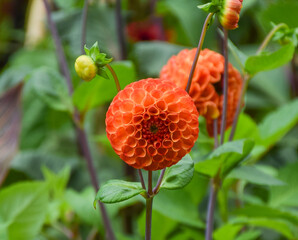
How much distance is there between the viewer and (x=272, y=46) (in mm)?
883

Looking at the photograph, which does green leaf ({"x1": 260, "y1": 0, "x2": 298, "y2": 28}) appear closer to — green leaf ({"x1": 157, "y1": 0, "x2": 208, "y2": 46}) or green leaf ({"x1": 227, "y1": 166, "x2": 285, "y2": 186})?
green leaf ({"x1": 157, "y1": 0, "x2": 208, "y2": 46})

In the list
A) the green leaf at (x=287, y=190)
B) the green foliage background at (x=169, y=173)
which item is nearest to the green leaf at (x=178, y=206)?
the green foliage background at (x=169, y=173)

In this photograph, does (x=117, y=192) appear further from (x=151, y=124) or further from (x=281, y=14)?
(x=281, y=14)

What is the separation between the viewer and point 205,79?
1.19 ft

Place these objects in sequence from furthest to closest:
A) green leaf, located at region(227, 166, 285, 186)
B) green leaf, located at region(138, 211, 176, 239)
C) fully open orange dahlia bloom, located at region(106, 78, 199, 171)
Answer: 1. green leaf, located at region(138, 211, 176, 239)
2. green leaf, located at region(227, 166, 285, 186)
3. fully open orange dahlia bloom, located at region(106, 78, 199, 171)

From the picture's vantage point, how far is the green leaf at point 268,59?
13.6 inches

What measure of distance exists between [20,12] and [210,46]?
92 centimetres

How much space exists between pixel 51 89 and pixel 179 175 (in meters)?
0.26

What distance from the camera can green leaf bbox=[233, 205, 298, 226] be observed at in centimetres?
42

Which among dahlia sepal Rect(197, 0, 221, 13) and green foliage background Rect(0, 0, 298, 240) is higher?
dahlia sepal Rect(197, 0, 221, 13)

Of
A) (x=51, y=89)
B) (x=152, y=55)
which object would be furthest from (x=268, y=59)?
(x=152, y=55)

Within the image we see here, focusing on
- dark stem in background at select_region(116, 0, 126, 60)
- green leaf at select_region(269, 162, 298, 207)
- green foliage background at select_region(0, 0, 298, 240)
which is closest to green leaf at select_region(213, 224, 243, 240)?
green foliage background at select_region(0, 0, 298, 240)

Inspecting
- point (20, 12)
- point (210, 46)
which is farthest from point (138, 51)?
point (20, 12)

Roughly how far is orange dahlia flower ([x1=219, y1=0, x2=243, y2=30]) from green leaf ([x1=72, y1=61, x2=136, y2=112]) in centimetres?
20
